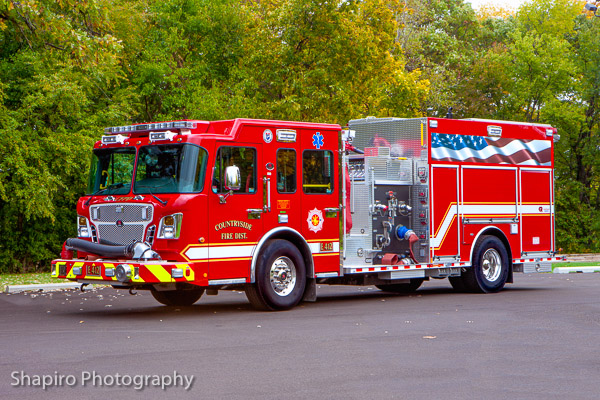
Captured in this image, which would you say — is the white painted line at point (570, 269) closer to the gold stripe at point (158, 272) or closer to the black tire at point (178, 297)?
the black tire at point (178, 297)

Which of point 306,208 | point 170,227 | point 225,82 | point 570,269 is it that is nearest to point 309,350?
point 170,227

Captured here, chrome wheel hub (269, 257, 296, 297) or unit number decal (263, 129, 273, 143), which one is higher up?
unit number decal (263, 129, 273, 143)

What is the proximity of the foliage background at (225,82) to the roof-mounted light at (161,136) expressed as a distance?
18.5 feet

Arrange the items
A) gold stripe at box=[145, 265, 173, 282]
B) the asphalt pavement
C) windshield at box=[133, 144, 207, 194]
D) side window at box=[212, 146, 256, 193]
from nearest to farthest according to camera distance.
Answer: the asphalt pavement < gold stripe at box=[145, 265, 173, 282] < windshield at box=[133, 144, 207, 194] < side window at box=[212, 146, 256, 193]

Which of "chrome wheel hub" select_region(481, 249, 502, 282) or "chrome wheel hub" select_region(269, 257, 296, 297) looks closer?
"chrome wheel hub" select_region(269, 257, 296, 297)

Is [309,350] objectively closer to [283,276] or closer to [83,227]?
[283,276]

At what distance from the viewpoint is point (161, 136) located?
13.9 meters

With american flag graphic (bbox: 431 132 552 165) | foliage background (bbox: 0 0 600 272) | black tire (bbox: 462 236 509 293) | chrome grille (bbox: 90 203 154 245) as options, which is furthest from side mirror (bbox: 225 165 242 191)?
foliage background (bbox: 0 0 600 272)

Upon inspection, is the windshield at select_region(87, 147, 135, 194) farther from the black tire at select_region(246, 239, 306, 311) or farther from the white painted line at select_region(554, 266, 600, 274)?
the white painted line at select_region(554, 266, 600, 274)

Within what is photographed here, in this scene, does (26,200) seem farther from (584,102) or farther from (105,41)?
(584,102)

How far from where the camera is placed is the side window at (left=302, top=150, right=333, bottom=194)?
15.1 metres

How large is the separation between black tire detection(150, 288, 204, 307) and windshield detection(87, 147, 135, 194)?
2.30 meters

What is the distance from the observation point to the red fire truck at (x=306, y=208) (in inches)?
535

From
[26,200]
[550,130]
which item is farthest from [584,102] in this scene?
[26,200]
